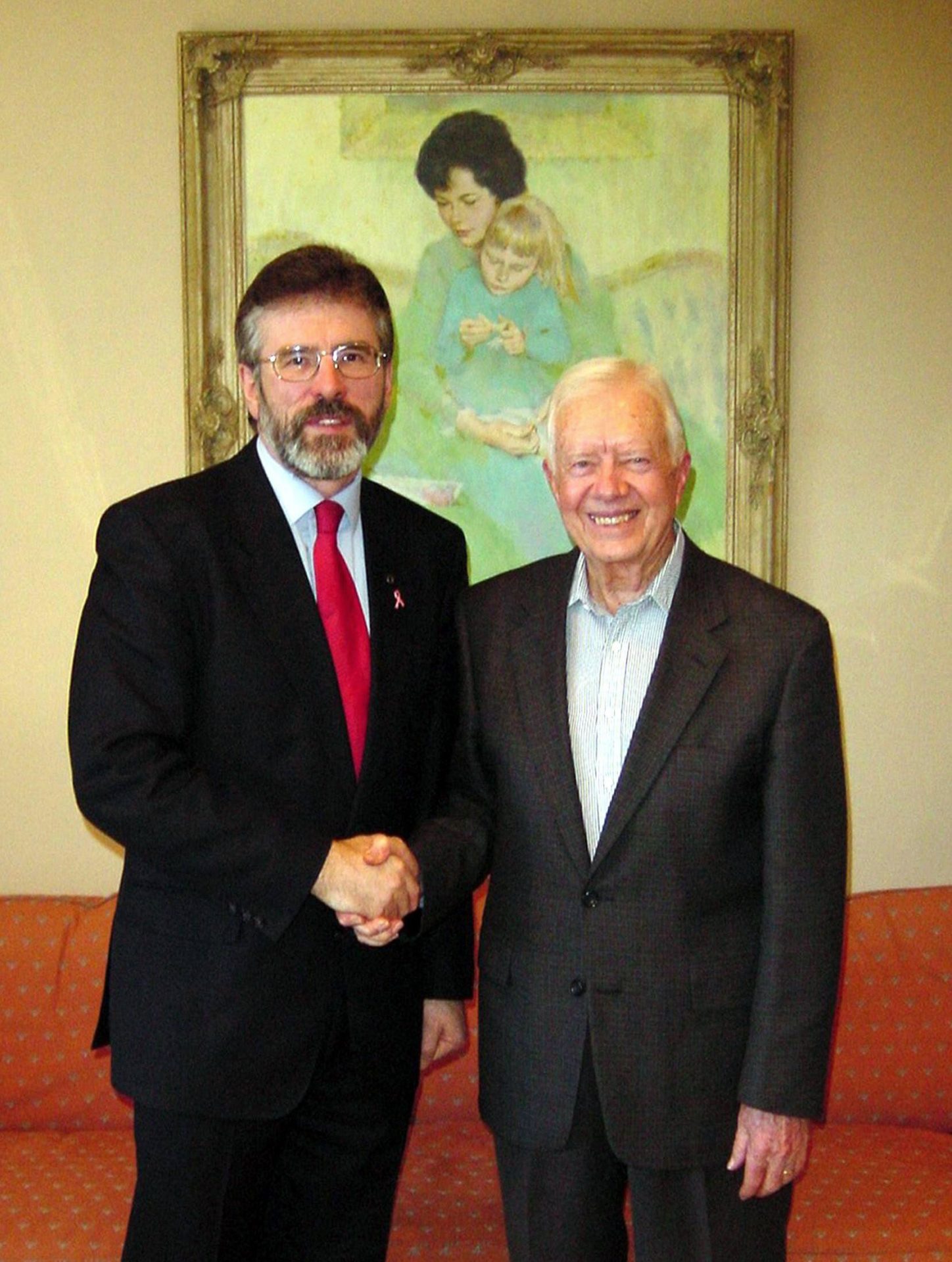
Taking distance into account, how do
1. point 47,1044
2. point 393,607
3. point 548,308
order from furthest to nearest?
1. point 548,308
2. point 47,1044
3. point 393,607

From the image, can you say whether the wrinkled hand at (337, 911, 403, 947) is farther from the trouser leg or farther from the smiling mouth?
the smiling mouth

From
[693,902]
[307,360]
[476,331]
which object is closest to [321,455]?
[307,360]

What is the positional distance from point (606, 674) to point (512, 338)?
1342 millimetres

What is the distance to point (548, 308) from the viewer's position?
3027 millimetres

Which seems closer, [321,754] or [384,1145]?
[321,754]

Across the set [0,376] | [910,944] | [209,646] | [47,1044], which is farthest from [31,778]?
[910,944]

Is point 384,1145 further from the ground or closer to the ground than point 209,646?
closer to the ground

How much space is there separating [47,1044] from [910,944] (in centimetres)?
183

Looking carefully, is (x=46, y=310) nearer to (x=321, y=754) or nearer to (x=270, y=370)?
(x=270, y=370)

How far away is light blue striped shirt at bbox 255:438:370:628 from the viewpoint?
2.00 m

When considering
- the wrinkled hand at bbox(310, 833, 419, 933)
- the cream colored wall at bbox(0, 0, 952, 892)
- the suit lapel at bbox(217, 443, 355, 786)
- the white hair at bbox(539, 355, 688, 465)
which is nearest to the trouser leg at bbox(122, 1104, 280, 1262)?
the wrinkled hand at bbox(310, 833, 419, 933)

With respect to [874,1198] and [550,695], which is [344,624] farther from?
[874,1198]

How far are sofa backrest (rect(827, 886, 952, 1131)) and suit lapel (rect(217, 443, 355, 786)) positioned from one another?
150 cm

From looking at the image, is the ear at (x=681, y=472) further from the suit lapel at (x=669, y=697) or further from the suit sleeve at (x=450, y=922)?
the suit sleeve at (x=450, y=922)
